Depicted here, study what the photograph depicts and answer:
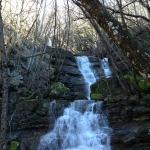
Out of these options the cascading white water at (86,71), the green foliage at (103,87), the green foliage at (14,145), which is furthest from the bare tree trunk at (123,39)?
the cascading white water at (86,71)

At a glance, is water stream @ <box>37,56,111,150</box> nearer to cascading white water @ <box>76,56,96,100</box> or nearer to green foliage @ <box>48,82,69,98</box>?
green foliage @ <box>48,82,69,98</box>

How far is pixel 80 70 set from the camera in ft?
64.5

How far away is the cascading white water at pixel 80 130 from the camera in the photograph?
9.02 metres

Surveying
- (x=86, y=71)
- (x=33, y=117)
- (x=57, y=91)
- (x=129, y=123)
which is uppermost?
(x=86, y=71)

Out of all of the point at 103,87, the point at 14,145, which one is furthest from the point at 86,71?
the point at 14,145

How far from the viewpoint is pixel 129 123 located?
10242mm

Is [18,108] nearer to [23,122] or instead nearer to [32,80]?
[23,122]

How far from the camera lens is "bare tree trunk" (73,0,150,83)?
1847 millimetres

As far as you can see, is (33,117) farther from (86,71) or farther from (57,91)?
(86,71)

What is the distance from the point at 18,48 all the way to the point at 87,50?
1189 cm

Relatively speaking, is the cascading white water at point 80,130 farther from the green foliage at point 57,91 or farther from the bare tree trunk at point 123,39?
the bare tree trunk at point 123,39

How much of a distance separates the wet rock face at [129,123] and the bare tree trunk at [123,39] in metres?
7.62

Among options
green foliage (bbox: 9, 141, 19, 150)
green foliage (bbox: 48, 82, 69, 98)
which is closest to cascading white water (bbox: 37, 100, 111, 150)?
green foliage (bbox: 9, 141, 19, 150)

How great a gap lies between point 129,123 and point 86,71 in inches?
383
